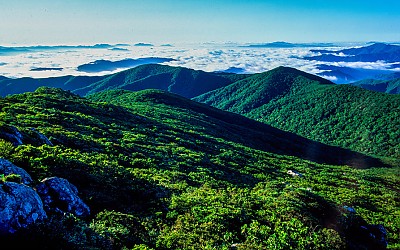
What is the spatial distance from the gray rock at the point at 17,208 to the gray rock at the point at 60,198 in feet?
4.41

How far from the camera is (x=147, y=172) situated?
2766 cm

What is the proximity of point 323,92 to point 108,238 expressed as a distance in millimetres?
188888

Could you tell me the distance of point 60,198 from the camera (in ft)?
52.4

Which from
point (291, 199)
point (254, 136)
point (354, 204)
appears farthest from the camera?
point (254, 136)

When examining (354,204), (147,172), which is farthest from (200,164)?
(354,204)

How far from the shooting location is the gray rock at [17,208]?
1183 centimetres

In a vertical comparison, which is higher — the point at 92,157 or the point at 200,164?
the point at 92,157

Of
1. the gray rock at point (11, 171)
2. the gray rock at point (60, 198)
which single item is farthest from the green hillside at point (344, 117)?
the gray rock at point (11, 171)

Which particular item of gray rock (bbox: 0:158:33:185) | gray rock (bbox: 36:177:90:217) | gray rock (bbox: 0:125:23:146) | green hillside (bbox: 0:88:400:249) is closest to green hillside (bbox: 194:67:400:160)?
green hillside (bbox: 0:88:400:249)

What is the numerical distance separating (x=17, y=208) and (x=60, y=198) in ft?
11.6

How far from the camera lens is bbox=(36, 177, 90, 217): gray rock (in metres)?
15.4

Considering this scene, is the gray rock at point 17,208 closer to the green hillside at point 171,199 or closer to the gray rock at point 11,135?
the green hillside at point 171,199

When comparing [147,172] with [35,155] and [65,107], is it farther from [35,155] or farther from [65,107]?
[65,107]

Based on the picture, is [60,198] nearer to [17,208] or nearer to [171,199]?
[17,208]
